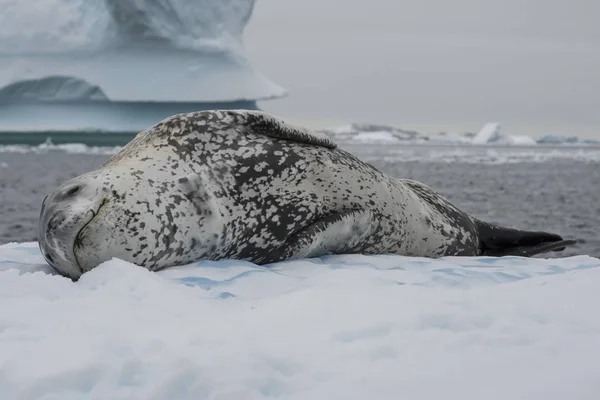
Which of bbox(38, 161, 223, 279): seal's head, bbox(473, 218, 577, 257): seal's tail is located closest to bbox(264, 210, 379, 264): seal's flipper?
bbox(38, 161, 223, 279): seal's head

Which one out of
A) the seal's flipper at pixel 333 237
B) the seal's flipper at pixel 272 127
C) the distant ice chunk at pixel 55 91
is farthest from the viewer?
the distant ice chunk at pixel 55 91

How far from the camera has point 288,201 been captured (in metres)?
3.06

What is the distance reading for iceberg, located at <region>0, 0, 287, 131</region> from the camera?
21.3m

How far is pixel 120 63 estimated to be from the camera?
23000 mm

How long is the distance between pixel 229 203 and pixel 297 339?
4.49 ft

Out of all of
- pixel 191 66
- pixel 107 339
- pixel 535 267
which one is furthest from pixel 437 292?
pixel 191 66

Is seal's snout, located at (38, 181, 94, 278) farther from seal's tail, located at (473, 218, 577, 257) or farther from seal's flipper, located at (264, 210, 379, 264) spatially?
seal's tail, located at (473, 218, 577, 257)

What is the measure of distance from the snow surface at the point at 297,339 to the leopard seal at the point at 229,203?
29 centimetres

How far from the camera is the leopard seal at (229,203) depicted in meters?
2.54

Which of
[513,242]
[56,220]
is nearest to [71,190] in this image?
[56,220]

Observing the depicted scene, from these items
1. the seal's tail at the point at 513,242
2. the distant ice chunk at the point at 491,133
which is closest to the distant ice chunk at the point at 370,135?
the distant ice chunk at the point at 491,133

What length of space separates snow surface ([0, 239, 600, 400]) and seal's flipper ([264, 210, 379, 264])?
688mm

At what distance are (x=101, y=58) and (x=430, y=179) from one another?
37.0ft

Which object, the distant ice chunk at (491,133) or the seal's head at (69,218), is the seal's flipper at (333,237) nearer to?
the seal's head at (69,218)
